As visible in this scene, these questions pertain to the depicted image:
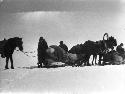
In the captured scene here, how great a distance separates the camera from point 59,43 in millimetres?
3330

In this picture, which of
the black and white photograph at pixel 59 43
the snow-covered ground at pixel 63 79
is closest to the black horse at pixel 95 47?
the black and white photograph at pixel 59 43

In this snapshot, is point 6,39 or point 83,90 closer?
point 83,90

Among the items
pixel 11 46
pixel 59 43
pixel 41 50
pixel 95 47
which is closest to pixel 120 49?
pixel 95 47

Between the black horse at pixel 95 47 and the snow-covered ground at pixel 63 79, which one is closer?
the snow-covered ground at pixel 63 79

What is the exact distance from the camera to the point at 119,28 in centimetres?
327

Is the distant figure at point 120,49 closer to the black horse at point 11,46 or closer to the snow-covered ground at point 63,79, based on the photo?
the snow-covered ground at point 63,79

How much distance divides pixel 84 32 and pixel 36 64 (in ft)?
1.77

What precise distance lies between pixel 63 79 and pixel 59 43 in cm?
34

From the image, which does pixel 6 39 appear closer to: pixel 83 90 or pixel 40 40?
pixel 40 40

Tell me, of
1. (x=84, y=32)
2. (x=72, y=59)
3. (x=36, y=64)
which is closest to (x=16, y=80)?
(x=36, y=64)

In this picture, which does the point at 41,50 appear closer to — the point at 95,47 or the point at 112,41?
the point at 95,47

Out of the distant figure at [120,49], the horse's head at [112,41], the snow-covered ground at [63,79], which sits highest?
the horse's head at [112,41]

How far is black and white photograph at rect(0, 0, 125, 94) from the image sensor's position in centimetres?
325

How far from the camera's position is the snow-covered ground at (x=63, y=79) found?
10.4 ft
